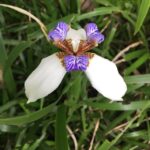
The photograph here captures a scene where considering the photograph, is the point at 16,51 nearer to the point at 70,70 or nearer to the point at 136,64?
the point at 70,70

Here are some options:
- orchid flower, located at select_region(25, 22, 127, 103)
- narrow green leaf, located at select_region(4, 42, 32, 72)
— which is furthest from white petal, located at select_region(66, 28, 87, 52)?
narrow green leaf, located at select_region(4, 42, 32, 72)

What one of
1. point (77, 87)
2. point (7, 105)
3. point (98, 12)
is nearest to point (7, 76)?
point (7, 105)

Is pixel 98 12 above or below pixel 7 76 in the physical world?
above

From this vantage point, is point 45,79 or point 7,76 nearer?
point 45,79

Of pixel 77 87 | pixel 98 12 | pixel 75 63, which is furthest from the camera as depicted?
pixel 98 12

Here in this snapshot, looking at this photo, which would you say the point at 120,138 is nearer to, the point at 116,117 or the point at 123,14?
the point at 116,117

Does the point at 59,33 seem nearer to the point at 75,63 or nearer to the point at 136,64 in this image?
the point at 75,63

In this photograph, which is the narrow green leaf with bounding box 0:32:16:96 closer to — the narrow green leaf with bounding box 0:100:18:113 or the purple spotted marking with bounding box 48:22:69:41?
the narrow green leaf with bounding box 0:100:18:113

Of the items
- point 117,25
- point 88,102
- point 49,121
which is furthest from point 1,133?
point 117,25

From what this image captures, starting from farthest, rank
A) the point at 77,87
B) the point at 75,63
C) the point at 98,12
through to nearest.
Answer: the point at 98,12
the point at 77,87
the point at 75,63
